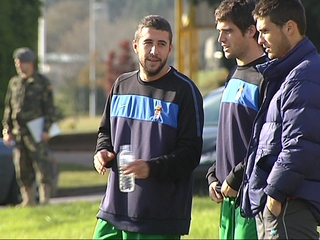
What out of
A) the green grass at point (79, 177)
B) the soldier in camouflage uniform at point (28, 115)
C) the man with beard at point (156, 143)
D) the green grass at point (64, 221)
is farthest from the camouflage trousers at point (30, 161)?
the man with beard at point (156, 143)

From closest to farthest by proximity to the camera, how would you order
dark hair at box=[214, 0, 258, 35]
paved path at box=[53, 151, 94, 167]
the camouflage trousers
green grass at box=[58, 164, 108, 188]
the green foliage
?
dark hair at box=[214, 0, 258, 35] < the camouflage trousers < green grass at box=[58, 164, 108, 188] < the green foliage < paved path at box=[53, 151, 94, 167]

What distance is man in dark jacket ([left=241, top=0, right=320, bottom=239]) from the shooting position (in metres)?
4.23

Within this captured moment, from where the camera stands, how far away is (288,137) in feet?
14.0

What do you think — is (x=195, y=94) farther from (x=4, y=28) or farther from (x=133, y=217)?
(x=4, y=28)

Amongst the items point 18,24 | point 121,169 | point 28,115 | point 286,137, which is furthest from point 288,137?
point 18,24

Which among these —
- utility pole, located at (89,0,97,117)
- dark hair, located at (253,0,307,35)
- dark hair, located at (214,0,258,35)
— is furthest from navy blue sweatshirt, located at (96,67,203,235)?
utility pole, located at (89,0,97,117)

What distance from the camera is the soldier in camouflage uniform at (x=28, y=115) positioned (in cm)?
1105

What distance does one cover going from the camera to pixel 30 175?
11.5m

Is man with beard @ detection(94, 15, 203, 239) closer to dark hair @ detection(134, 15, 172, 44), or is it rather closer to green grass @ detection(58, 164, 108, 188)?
dark hair @ detection(134, 15, 172, 44)

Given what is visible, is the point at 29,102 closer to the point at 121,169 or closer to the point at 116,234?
the point at 116,234

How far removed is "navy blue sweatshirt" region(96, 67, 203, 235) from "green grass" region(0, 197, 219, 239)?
2.95 metres

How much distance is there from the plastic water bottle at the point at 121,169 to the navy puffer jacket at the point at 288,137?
751mm

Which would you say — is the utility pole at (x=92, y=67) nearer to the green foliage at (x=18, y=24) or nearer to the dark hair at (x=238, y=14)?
the green foliage at (x=18, y=24)

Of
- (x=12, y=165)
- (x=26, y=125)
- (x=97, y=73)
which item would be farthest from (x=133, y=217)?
(x=97, y=73)
